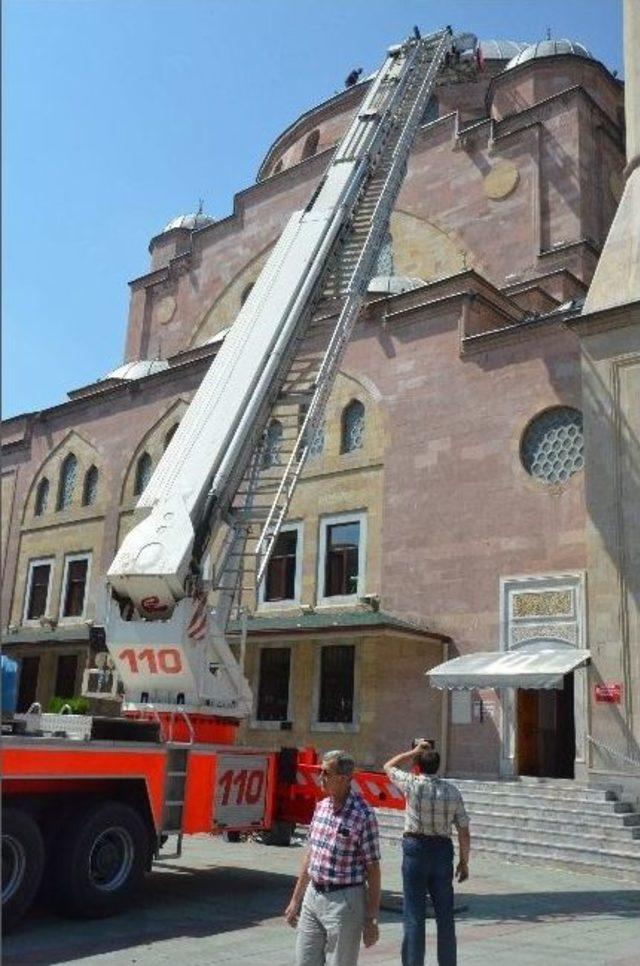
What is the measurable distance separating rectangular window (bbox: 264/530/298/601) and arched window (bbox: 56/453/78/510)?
986 cm

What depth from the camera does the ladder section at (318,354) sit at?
11.7 metres

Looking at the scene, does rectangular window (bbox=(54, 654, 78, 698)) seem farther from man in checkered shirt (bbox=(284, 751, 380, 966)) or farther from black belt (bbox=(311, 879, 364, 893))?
black belt (bbox=(311, 879, 364, 893))

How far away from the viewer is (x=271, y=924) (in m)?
9.01

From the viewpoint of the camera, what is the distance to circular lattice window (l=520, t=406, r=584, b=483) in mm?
19062

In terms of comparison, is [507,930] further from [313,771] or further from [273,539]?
[273,539]

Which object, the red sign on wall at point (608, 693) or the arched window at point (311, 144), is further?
A: the arched window at point (311, 144)

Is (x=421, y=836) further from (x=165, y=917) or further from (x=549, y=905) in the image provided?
(x=549, y=905)

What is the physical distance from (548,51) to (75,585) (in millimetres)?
23641

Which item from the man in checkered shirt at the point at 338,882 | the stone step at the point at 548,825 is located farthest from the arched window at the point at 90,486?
the man in checkered shirt at the point at 338,882

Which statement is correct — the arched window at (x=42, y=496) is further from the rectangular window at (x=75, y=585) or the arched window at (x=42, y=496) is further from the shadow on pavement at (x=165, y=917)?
the shadow on pavement at (x=165, y=917)

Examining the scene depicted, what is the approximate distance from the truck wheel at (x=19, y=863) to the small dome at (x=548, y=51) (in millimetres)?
29799

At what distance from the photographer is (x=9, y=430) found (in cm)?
3288

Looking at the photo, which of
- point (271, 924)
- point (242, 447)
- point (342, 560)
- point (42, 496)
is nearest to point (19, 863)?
point (271, 924)

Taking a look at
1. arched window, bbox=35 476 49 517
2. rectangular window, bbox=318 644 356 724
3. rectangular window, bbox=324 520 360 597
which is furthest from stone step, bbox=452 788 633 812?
arched window, bbox=35 476 49 517
